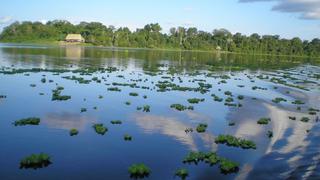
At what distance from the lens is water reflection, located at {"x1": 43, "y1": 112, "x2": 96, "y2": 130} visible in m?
25.5

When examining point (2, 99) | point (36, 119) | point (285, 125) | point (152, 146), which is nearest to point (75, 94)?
point (2, 99)

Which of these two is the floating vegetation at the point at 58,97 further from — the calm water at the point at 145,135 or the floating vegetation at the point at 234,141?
the floating vegetation at the point at 234,141

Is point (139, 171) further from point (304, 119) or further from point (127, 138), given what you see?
point (304, 119)

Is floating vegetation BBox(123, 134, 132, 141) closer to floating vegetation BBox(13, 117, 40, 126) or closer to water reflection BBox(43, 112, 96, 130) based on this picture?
water reflection BBox(43, 112, 96, 130)

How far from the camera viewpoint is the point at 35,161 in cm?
1798

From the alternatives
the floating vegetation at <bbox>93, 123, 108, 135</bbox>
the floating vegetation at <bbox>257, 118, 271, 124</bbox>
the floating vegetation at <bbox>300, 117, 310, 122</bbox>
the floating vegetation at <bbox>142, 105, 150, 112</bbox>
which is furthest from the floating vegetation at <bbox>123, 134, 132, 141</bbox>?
the floating vegetation at <bbox>300, 117, 310, 122</bbox>

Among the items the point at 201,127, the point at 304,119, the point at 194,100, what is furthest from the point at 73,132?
the point at 304,119

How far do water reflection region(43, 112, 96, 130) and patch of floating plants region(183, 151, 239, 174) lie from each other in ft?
28.5

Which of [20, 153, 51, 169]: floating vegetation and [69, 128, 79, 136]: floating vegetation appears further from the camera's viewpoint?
[69, 128, 79, 136]: floating vegetation

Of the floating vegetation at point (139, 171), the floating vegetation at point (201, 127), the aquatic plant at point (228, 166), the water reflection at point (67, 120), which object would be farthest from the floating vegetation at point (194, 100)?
the floating vegetation at point (139, 171)

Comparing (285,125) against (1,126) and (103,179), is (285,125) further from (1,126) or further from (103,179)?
(1,126)

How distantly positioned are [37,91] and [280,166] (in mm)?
27307

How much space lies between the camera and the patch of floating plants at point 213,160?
61.3 ft

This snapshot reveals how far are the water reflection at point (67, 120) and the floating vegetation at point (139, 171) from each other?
840 cm
